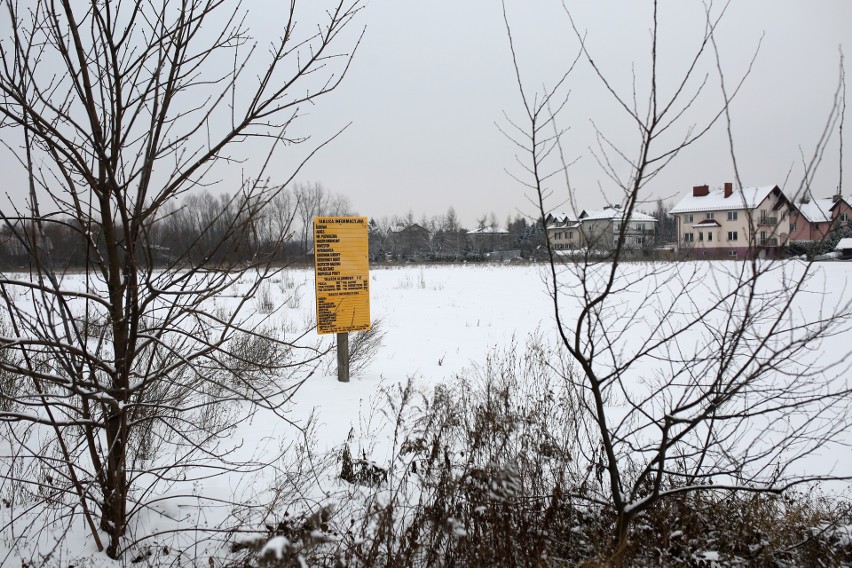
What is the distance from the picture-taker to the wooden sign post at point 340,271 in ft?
20.4

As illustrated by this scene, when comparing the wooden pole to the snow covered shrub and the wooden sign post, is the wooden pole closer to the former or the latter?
the wooden sign post

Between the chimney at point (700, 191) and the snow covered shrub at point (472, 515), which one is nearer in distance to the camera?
the snow covered shrub at point (472, 515)

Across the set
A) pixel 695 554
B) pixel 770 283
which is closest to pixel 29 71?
pixel 695 554

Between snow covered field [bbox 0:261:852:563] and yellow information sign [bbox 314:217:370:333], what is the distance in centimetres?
91

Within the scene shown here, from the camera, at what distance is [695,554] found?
2.81 m

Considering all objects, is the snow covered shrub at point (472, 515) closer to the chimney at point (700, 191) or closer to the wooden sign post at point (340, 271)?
the wooden sign post at point (340, 271)

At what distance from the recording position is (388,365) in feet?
25.7

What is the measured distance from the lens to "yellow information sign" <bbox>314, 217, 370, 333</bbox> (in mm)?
6219

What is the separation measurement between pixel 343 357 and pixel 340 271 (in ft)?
3.78

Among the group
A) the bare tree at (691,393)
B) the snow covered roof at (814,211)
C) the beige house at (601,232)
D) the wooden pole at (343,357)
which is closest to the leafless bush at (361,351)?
the wooden pole at (343,357)

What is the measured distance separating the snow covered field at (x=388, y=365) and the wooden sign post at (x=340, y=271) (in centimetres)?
88

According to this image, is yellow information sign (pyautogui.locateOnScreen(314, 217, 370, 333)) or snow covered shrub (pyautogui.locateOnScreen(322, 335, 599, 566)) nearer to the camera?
snow covered shrub (pyautogui.locateOnScreen(322, 335, 599, 566))

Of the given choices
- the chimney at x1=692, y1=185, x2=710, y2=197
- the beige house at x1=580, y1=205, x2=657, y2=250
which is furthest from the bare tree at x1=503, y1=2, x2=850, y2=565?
the chimney at x1=692, y1=185, x2=710, y2=197

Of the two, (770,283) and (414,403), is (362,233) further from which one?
(770,283)
